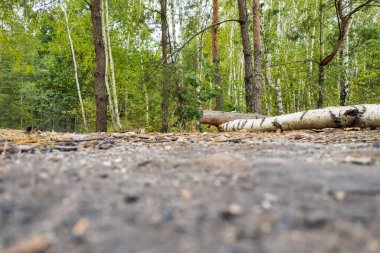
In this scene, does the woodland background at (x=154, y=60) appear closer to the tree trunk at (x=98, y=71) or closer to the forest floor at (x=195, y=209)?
the tree trunk at (x=98, y=71)

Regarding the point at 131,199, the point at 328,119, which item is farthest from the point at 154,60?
the point at 131,199

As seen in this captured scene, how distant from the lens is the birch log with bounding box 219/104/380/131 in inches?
150

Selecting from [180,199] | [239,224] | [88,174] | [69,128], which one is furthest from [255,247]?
[69,128]

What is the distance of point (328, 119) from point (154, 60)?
278 inches

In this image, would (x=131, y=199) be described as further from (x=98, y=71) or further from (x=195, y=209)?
(x=98, y=71)

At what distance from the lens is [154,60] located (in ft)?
32.8

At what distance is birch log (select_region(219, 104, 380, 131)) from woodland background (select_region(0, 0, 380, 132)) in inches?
125

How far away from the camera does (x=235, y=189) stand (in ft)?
4.00

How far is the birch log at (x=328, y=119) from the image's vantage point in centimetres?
381

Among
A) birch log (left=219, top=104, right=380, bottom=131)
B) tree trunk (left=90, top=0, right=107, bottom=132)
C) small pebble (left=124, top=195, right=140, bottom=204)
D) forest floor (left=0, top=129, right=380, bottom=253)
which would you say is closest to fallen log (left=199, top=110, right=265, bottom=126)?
birch log (left=219, top=104, right=380, bottom=131)

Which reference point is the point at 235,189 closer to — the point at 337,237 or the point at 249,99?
the point at 337,237

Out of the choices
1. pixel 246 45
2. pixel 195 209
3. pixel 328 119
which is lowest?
pixel 195 209

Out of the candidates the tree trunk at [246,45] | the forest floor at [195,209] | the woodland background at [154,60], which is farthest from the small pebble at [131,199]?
the tree trunk at [246,45]

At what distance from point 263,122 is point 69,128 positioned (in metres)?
20.5
